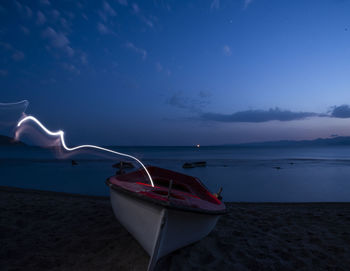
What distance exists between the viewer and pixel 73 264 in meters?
4.03

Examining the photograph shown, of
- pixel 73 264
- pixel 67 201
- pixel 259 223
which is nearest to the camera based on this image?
pixel 73 264

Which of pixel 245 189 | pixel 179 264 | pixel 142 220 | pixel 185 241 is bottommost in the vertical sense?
pixel 245 189

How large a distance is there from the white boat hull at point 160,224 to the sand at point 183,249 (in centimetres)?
60

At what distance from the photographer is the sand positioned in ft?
13.5

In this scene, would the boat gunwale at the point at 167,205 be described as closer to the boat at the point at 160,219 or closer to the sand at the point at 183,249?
the boat at the point at 160,219

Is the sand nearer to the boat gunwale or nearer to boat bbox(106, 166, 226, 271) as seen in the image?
boat bbox(106, 166, 226, 271)

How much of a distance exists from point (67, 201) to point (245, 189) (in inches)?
467

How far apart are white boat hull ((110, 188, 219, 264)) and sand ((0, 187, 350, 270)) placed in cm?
60

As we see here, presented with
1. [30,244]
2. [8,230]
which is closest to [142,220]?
[30,244]

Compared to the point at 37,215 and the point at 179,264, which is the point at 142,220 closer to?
the point at 179,264

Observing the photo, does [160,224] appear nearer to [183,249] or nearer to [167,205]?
[167,205]

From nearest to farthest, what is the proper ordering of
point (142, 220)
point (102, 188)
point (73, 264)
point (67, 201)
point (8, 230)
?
point (142, 220) < point (73, 264) < point (8, 230) < point (67, 201) < point (102, 188)

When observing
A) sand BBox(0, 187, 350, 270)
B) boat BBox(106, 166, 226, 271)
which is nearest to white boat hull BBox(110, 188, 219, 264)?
boat BBox(106, 166, 226, 271)

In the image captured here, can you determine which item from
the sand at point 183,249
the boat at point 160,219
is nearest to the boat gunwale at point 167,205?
the boat at point 160,219
